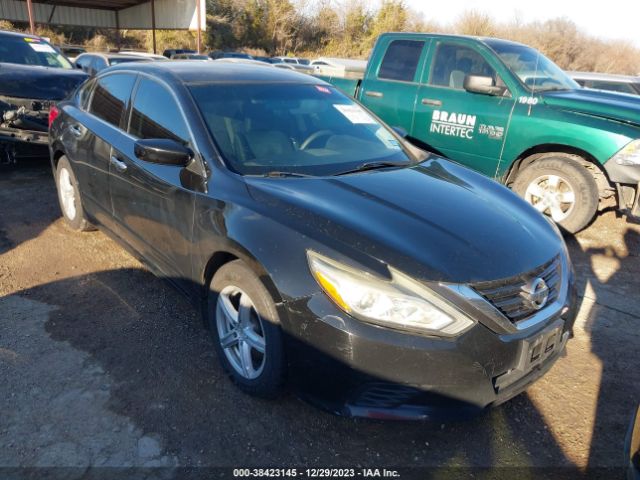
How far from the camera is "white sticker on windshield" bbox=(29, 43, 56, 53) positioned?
7.98m

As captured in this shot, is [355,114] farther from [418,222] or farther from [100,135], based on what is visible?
[100,135]

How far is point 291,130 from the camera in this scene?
3.19 m

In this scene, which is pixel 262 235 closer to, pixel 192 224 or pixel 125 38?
pixel 192 224

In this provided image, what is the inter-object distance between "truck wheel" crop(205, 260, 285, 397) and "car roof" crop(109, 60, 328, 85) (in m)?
1.45

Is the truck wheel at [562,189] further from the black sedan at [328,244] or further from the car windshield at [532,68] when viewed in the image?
the black sedan at [328,244]

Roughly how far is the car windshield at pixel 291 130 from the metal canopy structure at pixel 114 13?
73.9ft

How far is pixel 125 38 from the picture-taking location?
4028 cm

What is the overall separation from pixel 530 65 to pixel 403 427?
15.5 feet

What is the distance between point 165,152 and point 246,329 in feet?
3.55

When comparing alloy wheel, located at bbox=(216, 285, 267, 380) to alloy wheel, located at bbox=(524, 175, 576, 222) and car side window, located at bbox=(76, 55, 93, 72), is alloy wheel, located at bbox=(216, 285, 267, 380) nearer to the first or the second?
alloy wheel, located at bbox=(524, 175, 576, 222)

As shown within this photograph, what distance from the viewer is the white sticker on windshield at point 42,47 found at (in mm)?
7984

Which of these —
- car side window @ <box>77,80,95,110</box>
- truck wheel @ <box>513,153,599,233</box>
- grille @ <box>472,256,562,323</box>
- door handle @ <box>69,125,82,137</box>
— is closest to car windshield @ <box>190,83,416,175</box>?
grille @ <box>472,256,562,323</box>

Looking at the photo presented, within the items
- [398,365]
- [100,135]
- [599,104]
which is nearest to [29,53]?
[100,135]

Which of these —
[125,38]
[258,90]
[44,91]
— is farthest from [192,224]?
[125,38]
